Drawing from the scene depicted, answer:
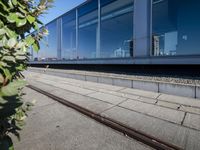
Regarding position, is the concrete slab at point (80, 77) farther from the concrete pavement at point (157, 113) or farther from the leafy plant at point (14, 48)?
the leafy plant at point (14, 48)

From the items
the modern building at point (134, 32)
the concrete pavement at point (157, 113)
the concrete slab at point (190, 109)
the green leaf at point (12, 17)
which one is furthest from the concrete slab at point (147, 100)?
the green leaf at point (12, 17)

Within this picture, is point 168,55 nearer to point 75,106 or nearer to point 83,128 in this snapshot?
point 75,106

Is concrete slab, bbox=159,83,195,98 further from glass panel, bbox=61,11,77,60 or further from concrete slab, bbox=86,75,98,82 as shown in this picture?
glass panel, bbox=61,11,77,60

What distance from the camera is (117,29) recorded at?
32.6ft

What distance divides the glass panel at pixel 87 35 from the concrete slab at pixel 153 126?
7.66 metres

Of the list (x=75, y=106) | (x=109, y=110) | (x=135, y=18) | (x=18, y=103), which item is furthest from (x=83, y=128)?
(x=135, y=18)

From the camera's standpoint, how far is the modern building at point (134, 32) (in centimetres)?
635

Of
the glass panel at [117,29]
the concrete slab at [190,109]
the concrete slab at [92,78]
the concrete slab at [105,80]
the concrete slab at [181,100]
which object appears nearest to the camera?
the concrete slab at [190,109]

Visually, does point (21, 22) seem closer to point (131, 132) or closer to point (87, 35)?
point (131, 132)

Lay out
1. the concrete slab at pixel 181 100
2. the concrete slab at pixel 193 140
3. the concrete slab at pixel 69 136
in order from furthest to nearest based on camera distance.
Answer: the concrete slab at pixel 181 100, the concrete slab at pixel 69 136, the concrete slab at pixel 193 140

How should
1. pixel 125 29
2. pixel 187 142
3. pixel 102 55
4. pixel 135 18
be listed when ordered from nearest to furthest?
pixel 187 142 → pixel 135 18 → pixel 125 29 → pixel 102 55

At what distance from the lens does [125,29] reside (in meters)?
9.05

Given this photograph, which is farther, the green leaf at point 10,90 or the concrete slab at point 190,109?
the concrete slab at point 190,109

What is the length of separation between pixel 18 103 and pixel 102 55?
30.6 ft
